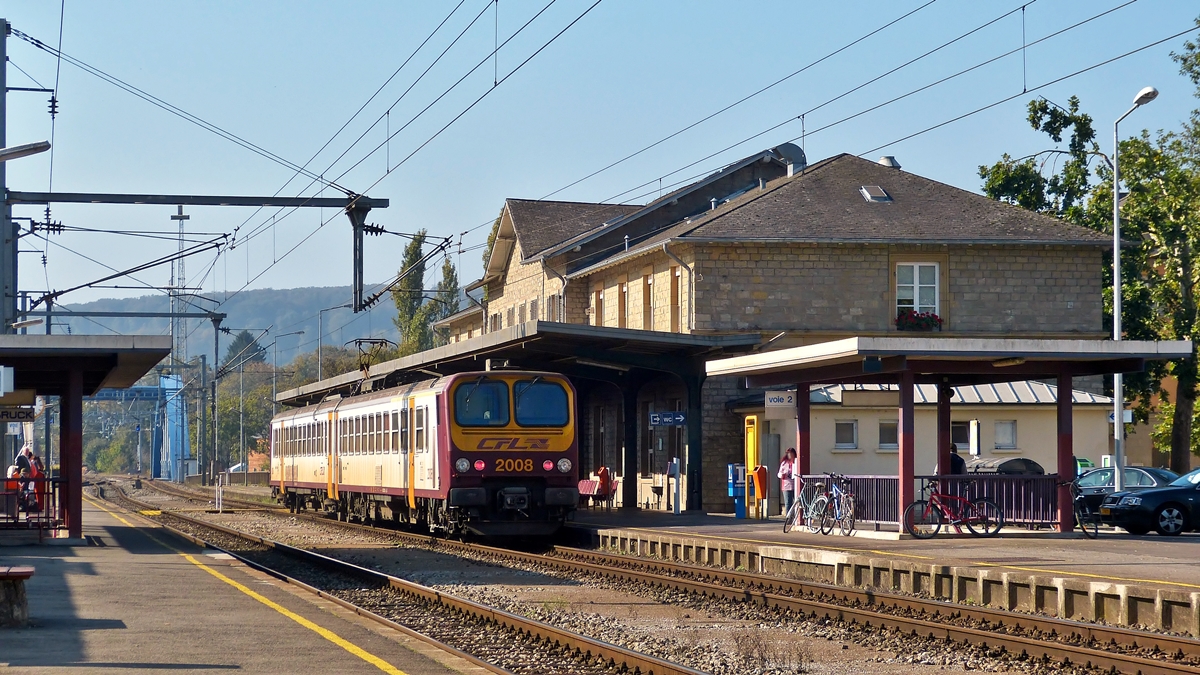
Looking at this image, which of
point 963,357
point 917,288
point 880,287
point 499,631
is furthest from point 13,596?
point 917,288

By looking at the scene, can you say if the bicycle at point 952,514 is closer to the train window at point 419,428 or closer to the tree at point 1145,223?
the train window at point 419,428

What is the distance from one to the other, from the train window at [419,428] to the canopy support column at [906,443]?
25.4 ft

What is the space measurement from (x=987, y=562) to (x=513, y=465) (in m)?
9.04

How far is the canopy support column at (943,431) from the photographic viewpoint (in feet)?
75.5

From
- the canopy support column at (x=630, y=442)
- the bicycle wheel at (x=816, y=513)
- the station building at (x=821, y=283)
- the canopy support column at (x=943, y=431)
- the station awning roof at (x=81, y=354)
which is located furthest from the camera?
the station building at (x=821, y=283)

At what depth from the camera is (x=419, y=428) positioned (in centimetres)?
2466

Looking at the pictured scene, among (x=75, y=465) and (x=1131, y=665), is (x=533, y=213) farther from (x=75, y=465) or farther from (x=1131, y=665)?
(x=1131, y=665)

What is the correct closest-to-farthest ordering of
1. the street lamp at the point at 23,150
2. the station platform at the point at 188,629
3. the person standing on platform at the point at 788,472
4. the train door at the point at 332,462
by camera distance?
the station platform at the point at 188,629
the street lamp at the point at 23,150
the person standing on platform at the point at 788,472
the train door at the point at 332,462

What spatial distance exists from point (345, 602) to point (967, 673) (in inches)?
247

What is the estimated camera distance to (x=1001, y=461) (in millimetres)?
30719

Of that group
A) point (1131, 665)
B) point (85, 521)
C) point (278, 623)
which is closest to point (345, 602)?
point (278, 623)

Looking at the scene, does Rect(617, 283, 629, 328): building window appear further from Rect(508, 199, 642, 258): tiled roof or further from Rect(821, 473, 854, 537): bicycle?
Rect(821, 473, 854, 537): bicycle

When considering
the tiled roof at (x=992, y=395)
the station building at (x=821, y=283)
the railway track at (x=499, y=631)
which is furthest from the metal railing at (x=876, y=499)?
the station building at (x=821, y=283)

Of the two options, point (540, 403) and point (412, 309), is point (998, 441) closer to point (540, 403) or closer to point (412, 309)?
point (540, 403)
